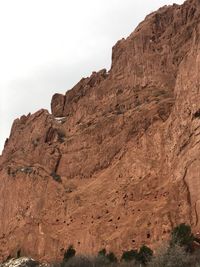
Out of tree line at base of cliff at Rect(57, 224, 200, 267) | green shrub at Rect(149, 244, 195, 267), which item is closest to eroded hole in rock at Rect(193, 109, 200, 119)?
tree line at base of cliff at Rect(57, 224, 200, 267)

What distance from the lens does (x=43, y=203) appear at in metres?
54.6

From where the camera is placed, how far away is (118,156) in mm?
49969

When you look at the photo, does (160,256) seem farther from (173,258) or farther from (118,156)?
A: (118,156)

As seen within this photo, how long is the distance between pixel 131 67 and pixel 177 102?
11.3 meters

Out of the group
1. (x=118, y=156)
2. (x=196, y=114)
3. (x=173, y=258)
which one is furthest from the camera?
(x=118, y=156)

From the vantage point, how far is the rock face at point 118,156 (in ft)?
137

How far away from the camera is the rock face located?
41844mm

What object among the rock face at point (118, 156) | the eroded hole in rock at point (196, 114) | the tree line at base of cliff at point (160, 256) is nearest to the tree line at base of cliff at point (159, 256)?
the tree line at base of cliff at point (160, 256)

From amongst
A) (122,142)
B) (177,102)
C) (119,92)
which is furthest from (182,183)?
(119,92)

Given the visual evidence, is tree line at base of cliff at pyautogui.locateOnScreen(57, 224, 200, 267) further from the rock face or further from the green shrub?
the rock face

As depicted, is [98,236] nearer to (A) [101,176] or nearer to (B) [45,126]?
(A) [101,176]

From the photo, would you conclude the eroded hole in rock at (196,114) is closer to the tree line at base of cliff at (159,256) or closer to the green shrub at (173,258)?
the tree line at base of cliff at (159,256)

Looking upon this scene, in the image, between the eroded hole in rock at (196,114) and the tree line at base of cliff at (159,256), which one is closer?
the tree line at base of cliff at (159,256)

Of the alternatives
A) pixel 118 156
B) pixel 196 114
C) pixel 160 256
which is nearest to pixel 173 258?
pixel 160 256
